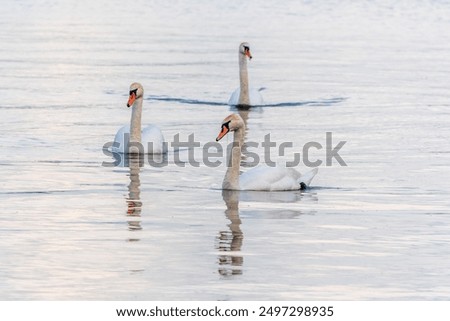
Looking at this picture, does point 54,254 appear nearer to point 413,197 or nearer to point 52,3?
point 413,197

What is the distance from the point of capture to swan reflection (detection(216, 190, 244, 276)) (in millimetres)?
11648

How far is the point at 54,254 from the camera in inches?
469

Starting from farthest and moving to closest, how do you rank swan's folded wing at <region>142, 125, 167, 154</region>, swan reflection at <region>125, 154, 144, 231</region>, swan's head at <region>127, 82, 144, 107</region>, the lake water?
swan's head at <region>127, 82, 144, 107</region>
swan's folded wing at <region>142, 125, 167, 154</region>
swan reflection at <region>125, 154, 144, 231</region>
the lake water

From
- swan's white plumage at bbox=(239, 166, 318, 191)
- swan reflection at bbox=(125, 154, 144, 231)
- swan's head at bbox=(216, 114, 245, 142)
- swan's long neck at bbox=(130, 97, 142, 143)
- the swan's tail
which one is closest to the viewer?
swan reflection at bbox=(125, 154, 144, 231)

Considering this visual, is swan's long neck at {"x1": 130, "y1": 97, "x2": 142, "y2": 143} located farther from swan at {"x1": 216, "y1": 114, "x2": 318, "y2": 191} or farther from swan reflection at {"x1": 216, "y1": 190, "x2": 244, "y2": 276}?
swan reflection at {"x1": 216, "y1": 190, "x2": 244, "y2": 276}

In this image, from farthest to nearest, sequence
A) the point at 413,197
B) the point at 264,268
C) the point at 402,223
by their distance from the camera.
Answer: the point at 413,197, the point at 402,223, the point at 264,268

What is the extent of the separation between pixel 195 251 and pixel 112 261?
2.82 feet

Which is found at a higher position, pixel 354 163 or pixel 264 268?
pixel 354 163

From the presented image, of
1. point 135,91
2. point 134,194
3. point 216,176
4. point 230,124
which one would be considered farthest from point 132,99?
point 134,194

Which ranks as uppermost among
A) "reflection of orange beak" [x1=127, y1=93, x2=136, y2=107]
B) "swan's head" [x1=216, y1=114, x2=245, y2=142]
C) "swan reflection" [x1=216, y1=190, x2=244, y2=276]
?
"reflection of orange beak" [x1=127, y1=93, x2=136, y2=107]

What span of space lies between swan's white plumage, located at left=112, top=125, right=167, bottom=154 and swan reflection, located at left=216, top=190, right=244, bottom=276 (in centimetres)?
322

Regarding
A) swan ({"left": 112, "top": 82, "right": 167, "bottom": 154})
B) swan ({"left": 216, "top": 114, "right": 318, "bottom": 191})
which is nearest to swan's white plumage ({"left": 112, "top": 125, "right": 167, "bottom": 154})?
swan ({"left": 112, "top": 82, "right": 167, "bottom": 154})

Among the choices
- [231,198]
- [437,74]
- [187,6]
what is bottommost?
[231,198]
